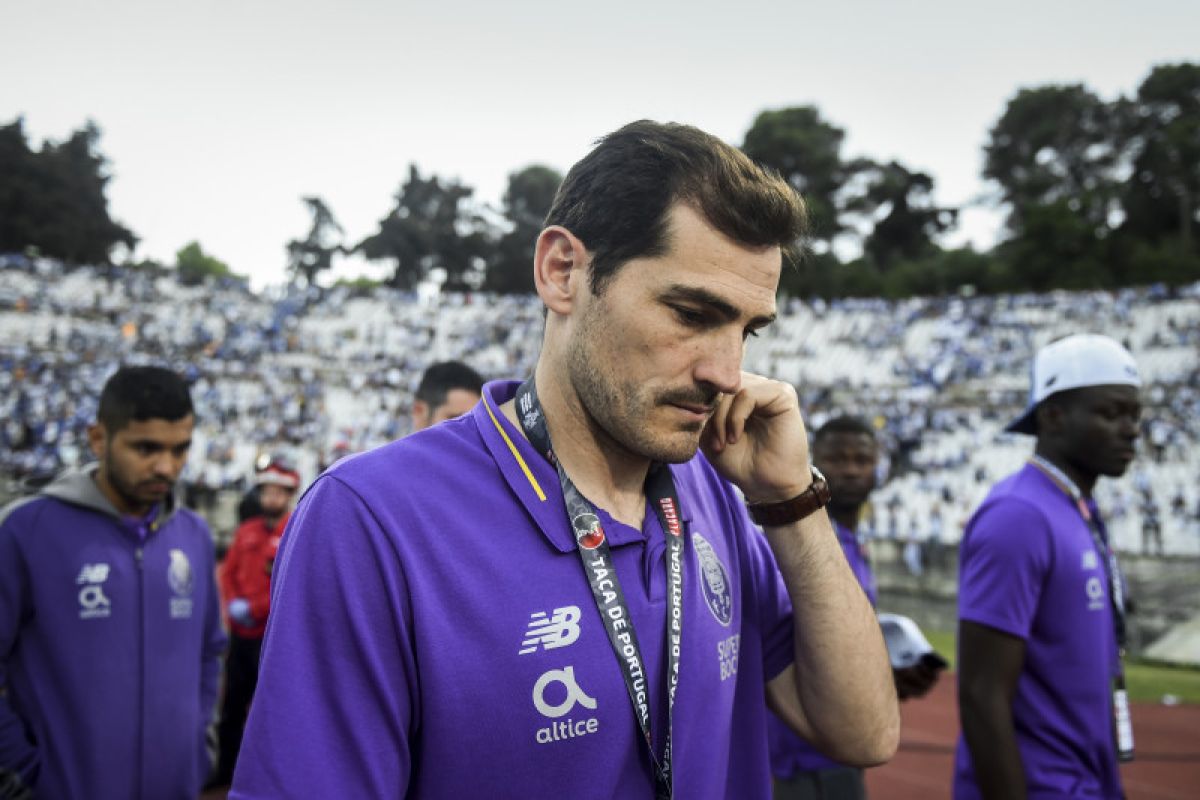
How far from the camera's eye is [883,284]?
5309cm

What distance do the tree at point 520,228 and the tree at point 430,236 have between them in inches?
83.1

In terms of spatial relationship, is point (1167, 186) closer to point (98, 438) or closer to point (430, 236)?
point (430, 236)

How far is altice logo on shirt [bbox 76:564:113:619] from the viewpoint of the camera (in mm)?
3158

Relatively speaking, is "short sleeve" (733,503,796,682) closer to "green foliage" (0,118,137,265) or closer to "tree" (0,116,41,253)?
"green foliage" (0,118,137,265)

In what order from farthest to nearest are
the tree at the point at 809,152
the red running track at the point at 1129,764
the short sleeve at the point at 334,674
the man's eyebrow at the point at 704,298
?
1. the tree at the point at 809,152
2. the red running track at the point at 1129,764
3. the man's eyebrow at the point at 704,298
4. the short sleeve at the point at 334,674

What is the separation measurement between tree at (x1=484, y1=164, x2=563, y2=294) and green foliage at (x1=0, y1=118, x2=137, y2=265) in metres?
25.9

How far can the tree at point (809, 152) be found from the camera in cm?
6147

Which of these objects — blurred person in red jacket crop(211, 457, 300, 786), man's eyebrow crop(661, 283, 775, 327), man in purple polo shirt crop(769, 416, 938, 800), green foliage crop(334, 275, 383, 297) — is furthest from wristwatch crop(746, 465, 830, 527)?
green foliage crop(334, 275, 383, 297)

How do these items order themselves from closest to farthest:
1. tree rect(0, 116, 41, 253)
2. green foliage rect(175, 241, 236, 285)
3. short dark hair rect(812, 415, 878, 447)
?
short dark hair rect(812, 415, 878, 447), tree rect(0, 116, 41, 253), green foliage rect(175, 241, 236, 285)

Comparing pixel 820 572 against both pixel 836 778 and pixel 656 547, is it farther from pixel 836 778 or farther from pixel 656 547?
pixel 836 778

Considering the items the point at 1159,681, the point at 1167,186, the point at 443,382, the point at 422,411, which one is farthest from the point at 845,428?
the point at 1167,186

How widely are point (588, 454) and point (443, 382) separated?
3318 mm

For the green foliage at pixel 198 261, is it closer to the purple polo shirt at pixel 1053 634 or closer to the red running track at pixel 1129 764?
the red running track at pixel 1129 764

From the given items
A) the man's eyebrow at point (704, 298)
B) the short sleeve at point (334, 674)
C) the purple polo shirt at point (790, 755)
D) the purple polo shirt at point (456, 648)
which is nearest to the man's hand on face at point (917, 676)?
the purple polo shirt at point (790, 755)
